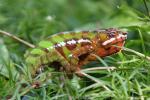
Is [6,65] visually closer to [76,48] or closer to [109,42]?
[76,48]

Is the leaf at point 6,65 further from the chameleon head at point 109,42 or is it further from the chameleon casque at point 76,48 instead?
the chameleon head at point 109,42

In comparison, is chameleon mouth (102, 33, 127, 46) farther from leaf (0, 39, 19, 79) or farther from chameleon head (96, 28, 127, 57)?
leaf (0, 39, 19, 79)

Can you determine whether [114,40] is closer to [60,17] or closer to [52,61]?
[52,61]

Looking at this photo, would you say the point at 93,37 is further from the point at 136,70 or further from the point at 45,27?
the point at 45,27

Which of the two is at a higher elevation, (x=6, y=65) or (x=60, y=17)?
(x=6, y=65)

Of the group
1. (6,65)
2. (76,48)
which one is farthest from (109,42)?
(6,65)

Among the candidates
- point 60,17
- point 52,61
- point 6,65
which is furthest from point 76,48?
point 60,17

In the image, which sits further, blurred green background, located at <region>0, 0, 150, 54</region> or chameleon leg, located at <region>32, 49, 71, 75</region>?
blurred green background, located at <region>0, 0, 150, 54</region>

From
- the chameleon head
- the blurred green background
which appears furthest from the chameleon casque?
the blurred green background

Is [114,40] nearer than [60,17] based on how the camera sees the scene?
Yes
